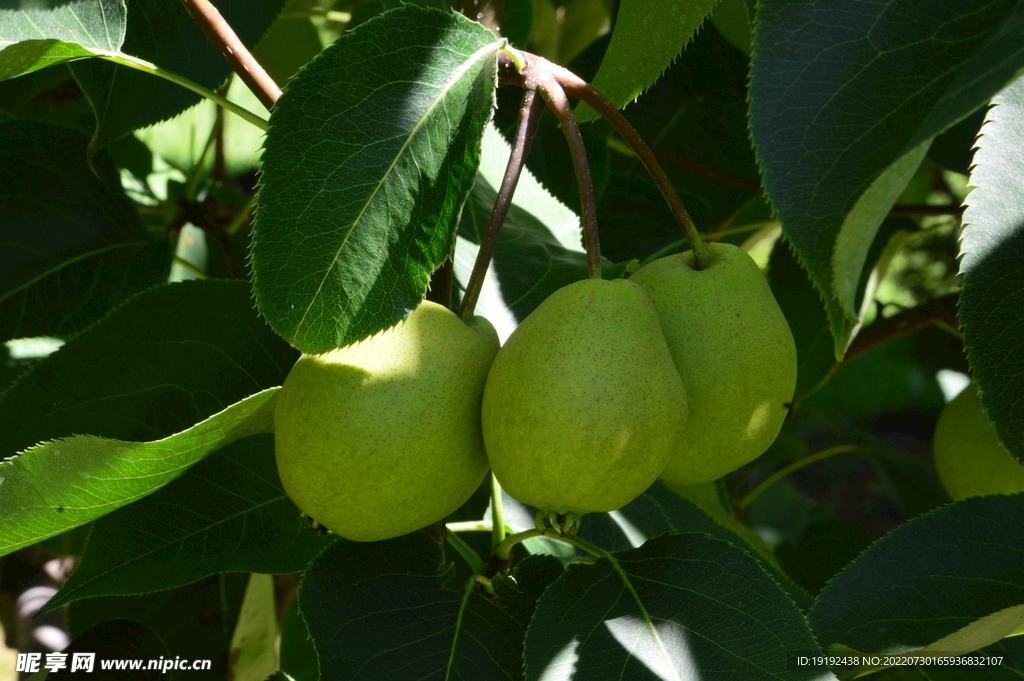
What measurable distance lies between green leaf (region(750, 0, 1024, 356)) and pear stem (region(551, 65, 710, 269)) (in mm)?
123

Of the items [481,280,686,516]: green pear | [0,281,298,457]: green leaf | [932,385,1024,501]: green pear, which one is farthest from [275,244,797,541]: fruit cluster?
[932,385,1024,501]: green pear

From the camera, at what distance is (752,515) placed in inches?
82.9

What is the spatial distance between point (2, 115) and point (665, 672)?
99 centimetres

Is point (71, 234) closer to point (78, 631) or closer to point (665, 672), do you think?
point (78, 631)

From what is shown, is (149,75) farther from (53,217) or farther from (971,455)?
(971,455)

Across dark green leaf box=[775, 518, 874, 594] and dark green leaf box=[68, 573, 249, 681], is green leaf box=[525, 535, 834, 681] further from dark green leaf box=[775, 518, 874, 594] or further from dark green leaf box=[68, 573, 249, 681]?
dark green leaf box=[775, 518, 874, 594]

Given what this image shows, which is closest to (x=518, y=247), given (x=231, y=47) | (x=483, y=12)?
(x=483, y=12)

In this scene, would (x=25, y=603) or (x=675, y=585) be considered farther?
(x=25, y=603)

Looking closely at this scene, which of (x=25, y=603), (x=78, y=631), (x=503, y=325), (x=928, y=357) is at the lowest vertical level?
(x=928, y=357)

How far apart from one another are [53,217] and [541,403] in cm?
74

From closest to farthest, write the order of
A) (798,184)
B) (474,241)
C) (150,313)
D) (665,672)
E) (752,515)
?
(798,184), (665,672), (150,313), (474,241), (752,515)

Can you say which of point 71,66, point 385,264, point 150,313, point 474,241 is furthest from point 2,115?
point 385,264

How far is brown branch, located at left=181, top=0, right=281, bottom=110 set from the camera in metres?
0.75

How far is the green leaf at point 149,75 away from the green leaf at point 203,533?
36 cm
